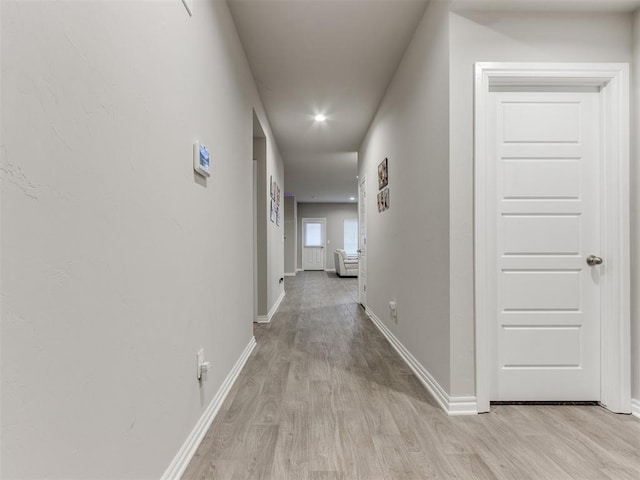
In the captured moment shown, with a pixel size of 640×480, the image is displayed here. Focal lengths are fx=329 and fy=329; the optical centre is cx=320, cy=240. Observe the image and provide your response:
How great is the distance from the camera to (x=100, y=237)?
87 cm

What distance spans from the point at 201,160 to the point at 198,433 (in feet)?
4.32

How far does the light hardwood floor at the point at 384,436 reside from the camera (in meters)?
1.39

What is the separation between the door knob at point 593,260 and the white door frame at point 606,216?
46mm

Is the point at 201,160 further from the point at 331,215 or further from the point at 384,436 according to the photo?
the point at 331,215

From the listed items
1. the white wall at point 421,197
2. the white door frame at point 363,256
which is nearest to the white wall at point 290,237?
the white door frame at point 363,256

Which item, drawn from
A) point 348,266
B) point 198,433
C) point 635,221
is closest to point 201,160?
point 198,433

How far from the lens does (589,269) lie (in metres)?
1.97

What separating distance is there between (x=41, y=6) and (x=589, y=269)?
8.61ft

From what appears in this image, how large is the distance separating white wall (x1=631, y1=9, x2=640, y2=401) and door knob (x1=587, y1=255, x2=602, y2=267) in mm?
172

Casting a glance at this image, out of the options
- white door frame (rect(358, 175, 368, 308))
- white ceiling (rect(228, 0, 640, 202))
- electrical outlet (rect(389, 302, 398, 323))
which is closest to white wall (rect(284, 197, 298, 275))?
white door frame (rect(358, 175, 368, 308))

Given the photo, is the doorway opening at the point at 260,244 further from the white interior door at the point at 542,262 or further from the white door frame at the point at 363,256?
the white interior door at the point at 542,262

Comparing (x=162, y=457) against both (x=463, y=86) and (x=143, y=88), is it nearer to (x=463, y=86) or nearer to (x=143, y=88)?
(x=143, y=88)

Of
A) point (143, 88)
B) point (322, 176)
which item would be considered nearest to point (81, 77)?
point (143, 88)

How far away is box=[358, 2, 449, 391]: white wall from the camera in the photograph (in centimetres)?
198
